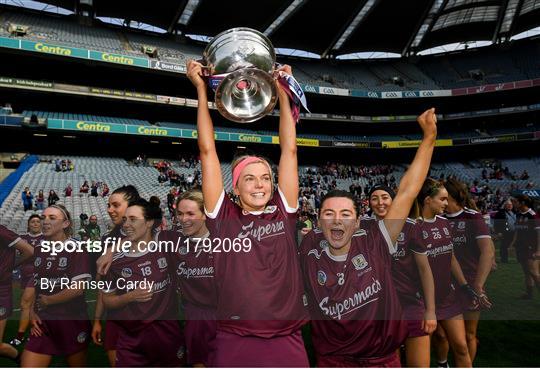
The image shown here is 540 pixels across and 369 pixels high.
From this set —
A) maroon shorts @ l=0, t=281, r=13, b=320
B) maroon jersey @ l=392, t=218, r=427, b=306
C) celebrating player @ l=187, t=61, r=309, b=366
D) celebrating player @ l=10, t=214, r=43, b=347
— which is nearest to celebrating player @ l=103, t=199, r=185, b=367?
celebrating player @ l=187, t=61, r=309, b=366

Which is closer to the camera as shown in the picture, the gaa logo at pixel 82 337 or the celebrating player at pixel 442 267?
the gaa logo at pixel 82 337

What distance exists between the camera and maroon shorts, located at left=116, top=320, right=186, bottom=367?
3.22 metres

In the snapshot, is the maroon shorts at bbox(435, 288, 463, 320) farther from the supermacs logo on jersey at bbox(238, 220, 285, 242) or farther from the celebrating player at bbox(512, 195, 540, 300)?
the celebrating player at bbox(512, 195, 540, 300)

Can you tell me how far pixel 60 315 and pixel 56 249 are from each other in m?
0.62

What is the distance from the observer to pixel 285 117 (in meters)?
2.80

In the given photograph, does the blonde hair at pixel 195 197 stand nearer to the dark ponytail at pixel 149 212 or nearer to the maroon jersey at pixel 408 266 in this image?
the dark ponytail at pixel 149 212

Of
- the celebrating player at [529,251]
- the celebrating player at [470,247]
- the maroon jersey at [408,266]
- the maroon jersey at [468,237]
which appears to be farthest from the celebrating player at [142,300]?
the celebrating player at [529,251]

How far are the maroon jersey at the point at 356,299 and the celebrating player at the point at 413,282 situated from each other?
37.0 inches

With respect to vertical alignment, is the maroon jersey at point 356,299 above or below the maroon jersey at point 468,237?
below

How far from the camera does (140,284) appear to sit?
10.8ft

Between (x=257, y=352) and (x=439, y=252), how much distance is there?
8.27 ft

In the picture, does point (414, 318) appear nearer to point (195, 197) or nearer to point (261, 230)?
point (261, 230)

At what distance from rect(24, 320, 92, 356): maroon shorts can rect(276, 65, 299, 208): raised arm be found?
2.51 metres

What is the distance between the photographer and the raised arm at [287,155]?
267 centimetres
